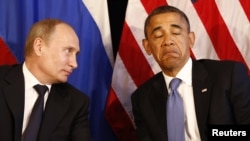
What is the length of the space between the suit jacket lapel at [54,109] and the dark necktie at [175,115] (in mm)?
412

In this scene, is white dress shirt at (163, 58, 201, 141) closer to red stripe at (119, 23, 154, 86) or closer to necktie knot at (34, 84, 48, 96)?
red stripe at (119, 23, 154, 86)

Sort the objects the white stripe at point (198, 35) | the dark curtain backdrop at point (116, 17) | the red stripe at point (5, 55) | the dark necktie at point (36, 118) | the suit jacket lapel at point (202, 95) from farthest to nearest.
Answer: the dark curtain backdrop at point (116, 17) < the white stripe at point (198, 35) < the red stripe at point (5, 55) < the suit jacket lapel at point (202, 95) < the dark necktie at point (36, 118)

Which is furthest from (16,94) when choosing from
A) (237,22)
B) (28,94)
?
(237,22)

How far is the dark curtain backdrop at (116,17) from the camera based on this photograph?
2133 millimetres

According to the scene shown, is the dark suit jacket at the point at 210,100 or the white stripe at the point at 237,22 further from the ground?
the white stripe at the point at 237,22

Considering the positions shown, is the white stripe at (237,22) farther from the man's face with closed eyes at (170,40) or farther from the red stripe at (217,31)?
the man's face with closed eyes at (170,40)

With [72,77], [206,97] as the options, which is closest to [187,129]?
[206,97]

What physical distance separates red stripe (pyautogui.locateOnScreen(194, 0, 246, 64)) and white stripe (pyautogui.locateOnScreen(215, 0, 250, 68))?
0.02m

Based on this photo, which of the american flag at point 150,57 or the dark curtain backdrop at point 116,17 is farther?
the dark curtain backdrop at point 116,17

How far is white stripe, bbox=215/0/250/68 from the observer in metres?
1.99

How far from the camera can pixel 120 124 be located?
204 centimetres

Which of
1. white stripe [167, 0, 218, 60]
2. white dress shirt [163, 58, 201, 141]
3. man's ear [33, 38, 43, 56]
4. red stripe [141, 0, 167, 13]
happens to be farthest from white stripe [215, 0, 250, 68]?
man's ear [33, 38, 43, 56]

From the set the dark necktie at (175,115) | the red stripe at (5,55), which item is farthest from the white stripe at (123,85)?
the red stripe at (5,55)

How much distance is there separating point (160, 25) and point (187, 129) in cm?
44
